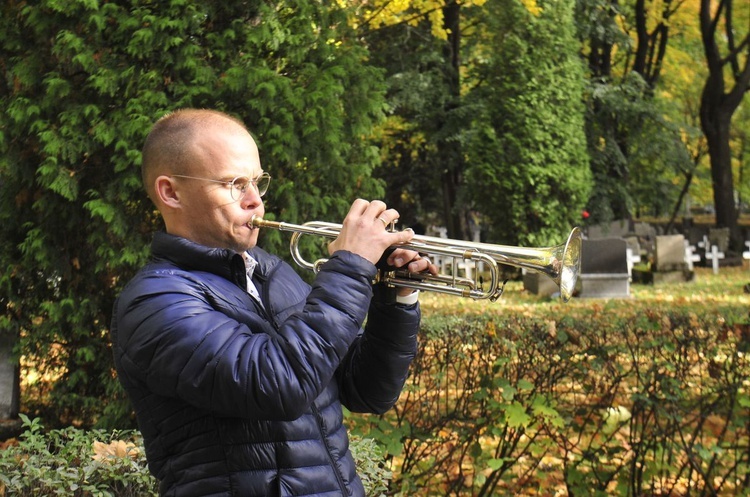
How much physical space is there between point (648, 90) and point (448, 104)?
21.1 ft

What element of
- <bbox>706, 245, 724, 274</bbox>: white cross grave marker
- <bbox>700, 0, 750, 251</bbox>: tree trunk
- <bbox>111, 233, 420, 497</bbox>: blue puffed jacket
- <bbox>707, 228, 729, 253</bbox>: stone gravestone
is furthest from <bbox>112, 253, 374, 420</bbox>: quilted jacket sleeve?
<bbox>707, 228, 729, 253</bbox>: stone gravestone

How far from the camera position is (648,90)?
73.8ft

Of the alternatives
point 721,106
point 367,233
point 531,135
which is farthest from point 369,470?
point 721,106

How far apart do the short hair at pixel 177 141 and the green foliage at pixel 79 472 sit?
4.84ft

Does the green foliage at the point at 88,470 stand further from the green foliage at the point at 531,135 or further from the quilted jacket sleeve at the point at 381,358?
the green foliage at the point at 531,135

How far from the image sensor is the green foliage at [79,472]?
3.07 metres

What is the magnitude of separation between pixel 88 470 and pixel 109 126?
221cm

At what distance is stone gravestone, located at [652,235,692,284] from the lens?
726 inches

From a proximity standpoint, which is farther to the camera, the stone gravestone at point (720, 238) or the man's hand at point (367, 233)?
the stone gravestone at point (720, 238)

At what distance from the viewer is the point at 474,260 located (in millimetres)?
2629

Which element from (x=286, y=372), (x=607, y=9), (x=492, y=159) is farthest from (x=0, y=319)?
(x=607, y=9)

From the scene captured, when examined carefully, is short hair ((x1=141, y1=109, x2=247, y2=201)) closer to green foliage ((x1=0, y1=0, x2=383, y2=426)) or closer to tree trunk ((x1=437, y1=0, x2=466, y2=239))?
green foliage ((x1=0, y1=0, x2=383, y2=426))

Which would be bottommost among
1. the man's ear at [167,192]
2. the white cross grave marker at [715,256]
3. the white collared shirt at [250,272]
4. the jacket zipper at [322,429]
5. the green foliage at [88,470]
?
A: the white cross grave marker at [715,256]

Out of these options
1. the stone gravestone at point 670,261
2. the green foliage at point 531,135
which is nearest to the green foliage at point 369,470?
the green foliage at point 531,135
